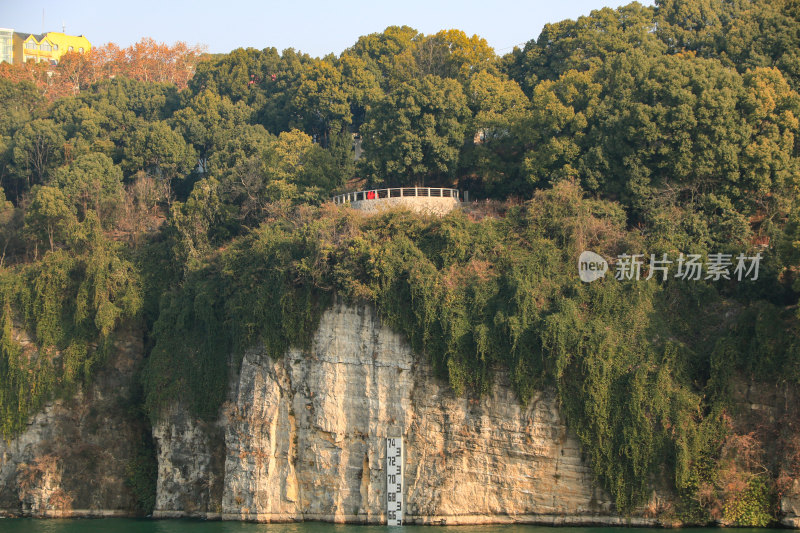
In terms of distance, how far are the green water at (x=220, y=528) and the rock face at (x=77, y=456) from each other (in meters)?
0.79

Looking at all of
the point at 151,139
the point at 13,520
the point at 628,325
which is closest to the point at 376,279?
the point at 628,325

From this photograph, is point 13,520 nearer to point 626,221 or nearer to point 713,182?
point 626,221

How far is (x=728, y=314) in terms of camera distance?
88.3 feet

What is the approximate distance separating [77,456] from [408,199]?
13112mm

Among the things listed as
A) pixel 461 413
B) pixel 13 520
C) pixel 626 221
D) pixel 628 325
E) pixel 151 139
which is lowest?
pixel 13 520

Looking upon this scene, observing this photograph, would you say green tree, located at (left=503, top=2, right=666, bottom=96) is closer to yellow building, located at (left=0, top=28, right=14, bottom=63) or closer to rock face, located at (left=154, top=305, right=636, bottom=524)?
rock face, located at (left=154, top=305, right=636, bottom=524)

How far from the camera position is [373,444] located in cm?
2759

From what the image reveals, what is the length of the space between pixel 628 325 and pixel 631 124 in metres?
6.76

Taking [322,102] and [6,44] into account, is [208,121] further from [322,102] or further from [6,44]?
[6,44]

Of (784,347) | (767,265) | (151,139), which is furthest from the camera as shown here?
(151,139)

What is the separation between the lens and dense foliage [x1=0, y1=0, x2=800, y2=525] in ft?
84.0

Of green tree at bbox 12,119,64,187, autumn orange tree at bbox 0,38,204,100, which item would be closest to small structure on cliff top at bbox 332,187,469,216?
green tree at bbox 12,119,64,187

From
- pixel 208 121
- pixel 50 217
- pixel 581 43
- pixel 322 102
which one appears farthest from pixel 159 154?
pixel 581 43

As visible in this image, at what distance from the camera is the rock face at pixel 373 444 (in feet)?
86.3
